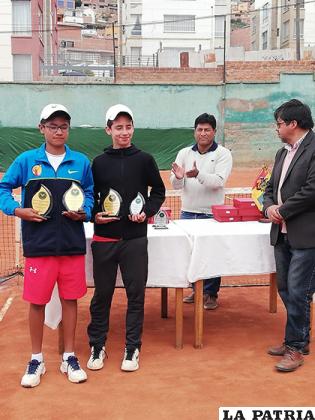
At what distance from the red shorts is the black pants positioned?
0.19 meters

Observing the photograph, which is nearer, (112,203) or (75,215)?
(75,215)

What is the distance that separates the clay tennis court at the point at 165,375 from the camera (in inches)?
146

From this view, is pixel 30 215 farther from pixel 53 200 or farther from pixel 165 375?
pixel 165 375

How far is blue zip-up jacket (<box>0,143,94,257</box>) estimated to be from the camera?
389 cm

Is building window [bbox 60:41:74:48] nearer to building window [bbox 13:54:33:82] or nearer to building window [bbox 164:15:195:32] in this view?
building window [bbox 164:15:195:32]

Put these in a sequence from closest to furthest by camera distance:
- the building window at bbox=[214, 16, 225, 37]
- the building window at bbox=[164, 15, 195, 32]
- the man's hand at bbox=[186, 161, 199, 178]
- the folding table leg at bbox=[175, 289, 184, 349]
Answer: the folding table leg at bbox=[175, 289, 184, 349], the man's hand at bbox=[186, 161, 199, 178], the building window at bbox=[164, 15, 195, 32], the building window at bbox=[214, 16, 225, 37]

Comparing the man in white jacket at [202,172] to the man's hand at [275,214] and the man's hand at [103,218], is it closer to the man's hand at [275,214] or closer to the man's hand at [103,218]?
the man's hand at [275,214]

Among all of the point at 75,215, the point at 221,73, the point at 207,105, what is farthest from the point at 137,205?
the point at 221,73

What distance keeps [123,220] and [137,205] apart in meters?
0.15

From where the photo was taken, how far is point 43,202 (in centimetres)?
385

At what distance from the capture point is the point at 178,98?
22828mm

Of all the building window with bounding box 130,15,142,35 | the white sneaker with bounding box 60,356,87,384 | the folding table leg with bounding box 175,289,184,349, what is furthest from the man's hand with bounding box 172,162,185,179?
the building window with bounding box 130,15,142,35

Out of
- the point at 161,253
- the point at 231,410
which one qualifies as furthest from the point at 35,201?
the point at 231,410

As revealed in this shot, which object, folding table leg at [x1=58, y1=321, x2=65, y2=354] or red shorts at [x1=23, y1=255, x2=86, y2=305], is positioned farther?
folding table leg at [x1=58, y1=321, x2=65, y2=354]
